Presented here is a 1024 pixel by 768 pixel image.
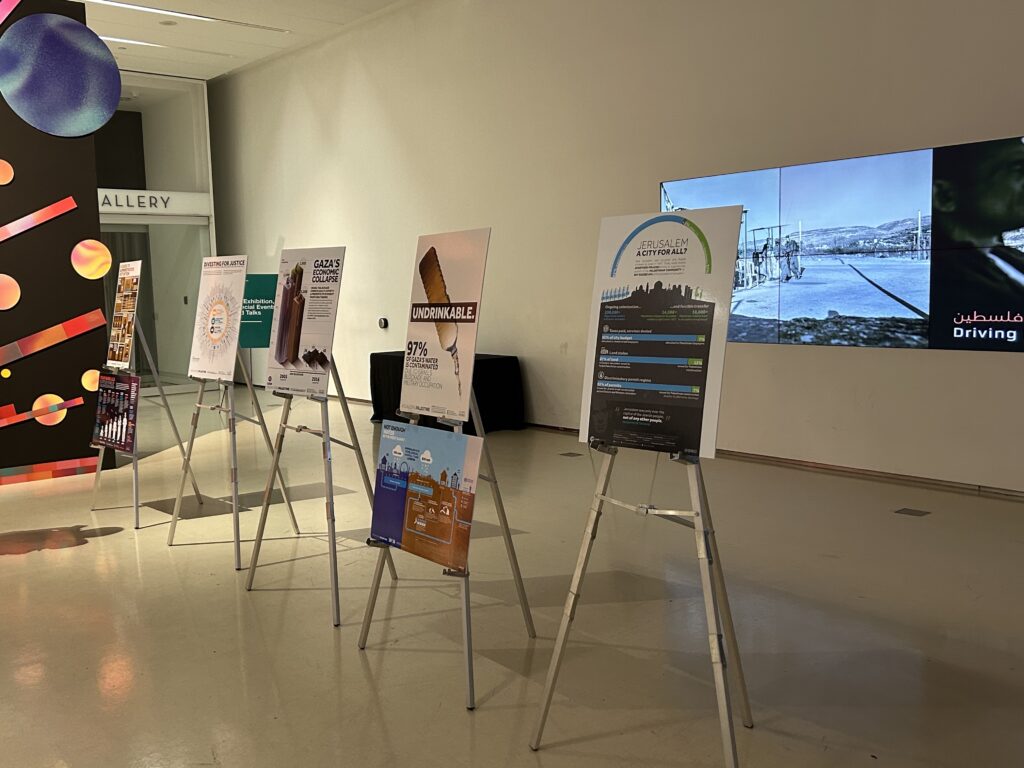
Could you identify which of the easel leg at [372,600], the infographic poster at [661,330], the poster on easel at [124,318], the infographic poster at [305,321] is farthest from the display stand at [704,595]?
the poster on easel at [124,318]

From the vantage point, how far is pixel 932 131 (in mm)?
5891

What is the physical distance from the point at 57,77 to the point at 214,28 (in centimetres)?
599

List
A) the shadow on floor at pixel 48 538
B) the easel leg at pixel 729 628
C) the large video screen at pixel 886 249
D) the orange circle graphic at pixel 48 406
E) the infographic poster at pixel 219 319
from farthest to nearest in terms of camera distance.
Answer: the orange circle graphic at pixel 48 406 < the large video screen at pixel 886 249 < the shadow on floor at pixel 48 538 < the infographic poster at pixel 219 319 < the easel leg at pixel 729 628

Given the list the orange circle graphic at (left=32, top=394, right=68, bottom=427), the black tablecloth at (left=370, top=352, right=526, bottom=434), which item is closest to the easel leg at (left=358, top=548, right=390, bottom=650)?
the orange circle graphic at (left=32, top=394, right=68, bottom=427)

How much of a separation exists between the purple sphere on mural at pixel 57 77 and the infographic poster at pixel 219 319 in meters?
0.96

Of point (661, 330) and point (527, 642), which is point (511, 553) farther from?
point (661, 330)

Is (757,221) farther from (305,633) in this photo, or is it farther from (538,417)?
(305,633)

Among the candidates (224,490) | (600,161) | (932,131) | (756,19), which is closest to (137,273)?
(224,490)

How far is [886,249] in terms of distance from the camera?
615cm

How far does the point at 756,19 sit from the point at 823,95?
80 centimetres

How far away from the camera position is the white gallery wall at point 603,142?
19.3 feet

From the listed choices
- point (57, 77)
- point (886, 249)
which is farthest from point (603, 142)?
point (57, 77)

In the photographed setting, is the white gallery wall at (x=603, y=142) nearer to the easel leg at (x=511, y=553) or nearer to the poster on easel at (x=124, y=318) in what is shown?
the easel leg at (x=511, y=553)

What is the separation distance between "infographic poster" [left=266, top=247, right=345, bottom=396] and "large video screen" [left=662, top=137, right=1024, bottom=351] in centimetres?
373
